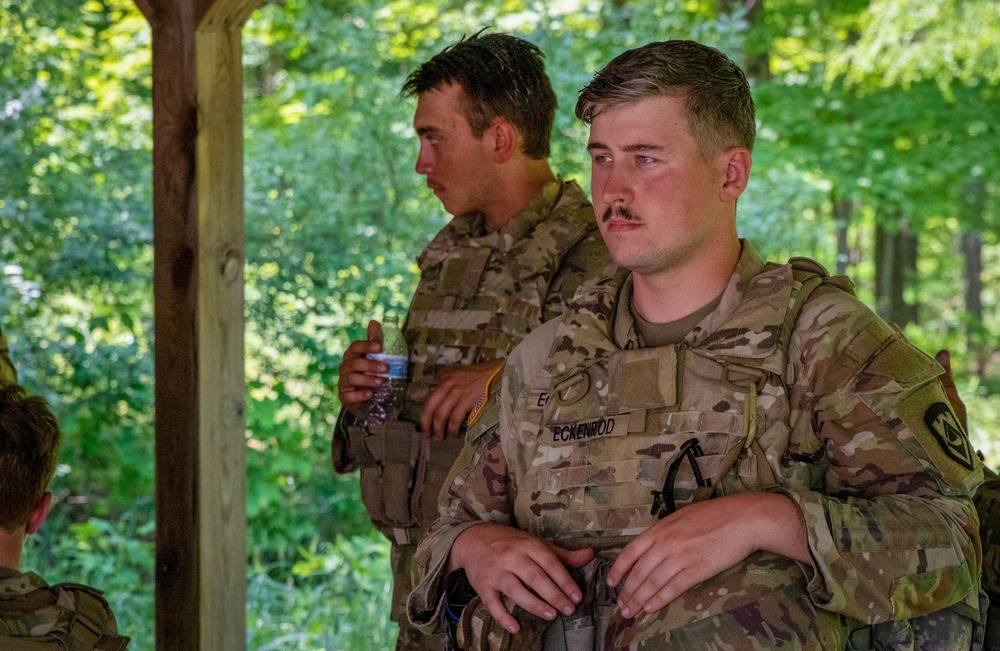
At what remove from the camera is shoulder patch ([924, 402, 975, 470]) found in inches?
70.3

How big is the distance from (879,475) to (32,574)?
1.92 metres

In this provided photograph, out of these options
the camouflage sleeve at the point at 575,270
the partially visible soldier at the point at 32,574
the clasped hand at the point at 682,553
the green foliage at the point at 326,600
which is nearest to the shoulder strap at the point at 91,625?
the partially visible soldier at the point at 32,574

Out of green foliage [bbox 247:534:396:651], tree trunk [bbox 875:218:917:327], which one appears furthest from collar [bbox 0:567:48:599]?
tree trunk [bbox 875:218:917:327]

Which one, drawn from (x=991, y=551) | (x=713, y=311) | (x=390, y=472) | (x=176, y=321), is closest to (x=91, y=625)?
(x=390, y=472)

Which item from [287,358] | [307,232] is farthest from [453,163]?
[287,358]

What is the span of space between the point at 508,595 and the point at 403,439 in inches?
47.7

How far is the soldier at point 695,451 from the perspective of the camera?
5.70 feet

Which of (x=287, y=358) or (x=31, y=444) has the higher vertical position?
(x=287, y=358)

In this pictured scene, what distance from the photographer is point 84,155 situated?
666 cm

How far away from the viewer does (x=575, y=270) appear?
2998 millimetres

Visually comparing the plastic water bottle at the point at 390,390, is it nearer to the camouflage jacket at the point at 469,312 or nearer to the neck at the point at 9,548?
the camouflage jacket at the point at 469,312

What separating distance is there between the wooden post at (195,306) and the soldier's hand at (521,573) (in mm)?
1493

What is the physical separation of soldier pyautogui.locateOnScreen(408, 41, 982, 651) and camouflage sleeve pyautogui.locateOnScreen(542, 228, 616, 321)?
71 centimetres

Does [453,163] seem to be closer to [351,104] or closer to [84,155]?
[351,104]
